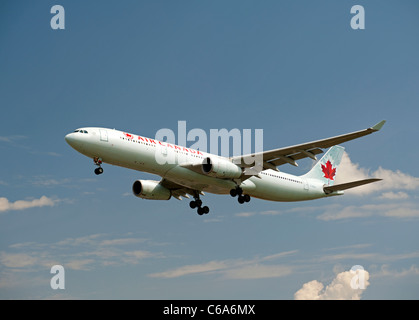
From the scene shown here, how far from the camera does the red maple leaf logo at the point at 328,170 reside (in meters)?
49.5

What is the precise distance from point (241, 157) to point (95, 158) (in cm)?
1044

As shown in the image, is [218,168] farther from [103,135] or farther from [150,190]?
[150,190]

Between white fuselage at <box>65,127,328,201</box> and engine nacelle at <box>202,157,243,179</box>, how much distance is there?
27.4 inches

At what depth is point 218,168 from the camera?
37.5 m

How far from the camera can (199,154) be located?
1544 inches

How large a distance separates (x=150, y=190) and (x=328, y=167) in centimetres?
1736

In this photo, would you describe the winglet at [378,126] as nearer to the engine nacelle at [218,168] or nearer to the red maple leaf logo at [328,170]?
the engine nacelle at [218,168]

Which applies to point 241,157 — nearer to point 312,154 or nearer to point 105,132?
point 312,154

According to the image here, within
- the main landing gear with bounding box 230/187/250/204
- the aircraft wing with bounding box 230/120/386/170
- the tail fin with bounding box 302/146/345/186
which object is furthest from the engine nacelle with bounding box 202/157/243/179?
the tail fin with bounding box 302/146/345/186

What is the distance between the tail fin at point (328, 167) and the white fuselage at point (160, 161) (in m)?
5.52

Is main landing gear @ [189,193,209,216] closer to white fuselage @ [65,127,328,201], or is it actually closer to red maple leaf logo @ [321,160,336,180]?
white fuselage @ [65,127,328,201]

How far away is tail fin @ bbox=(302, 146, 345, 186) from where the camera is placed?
48.6 metres
